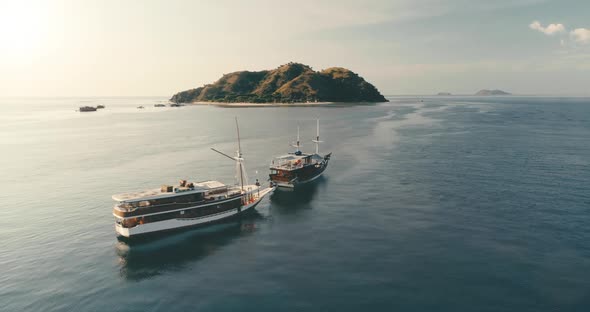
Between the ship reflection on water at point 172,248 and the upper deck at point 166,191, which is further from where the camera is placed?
the upper deck at point 166,191

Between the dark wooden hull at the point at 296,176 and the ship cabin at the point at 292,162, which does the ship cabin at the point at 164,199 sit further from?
the ship cabin at the point at 292,162

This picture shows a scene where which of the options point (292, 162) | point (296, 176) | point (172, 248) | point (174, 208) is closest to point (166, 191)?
point (174, 208)

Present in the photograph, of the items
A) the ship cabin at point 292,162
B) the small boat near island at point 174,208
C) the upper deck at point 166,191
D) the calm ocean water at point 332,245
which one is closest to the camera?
the calm ocean water at point 332,245

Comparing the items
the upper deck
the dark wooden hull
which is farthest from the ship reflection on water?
the dark wooden hull

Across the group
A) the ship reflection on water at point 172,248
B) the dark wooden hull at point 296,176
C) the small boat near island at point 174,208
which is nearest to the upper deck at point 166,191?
the small boat near island at point 174,208

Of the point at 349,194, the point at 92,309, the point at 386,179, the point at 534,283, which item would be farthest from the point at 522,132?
the point at 92,309

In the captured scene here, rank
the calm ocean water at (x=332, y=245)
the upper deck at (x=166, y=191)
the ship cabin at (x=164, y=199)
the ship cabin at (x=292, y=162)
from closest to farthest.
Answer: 1. the calm ocean water at (x=332, y=245)
2. the ship cabin at (x=164, y=199)
3. the upper deck at (x=166, y=191)
4. the ship cabin at (x=292, y=162)

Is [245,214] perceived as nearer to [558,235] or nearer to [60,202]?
[60,202]
